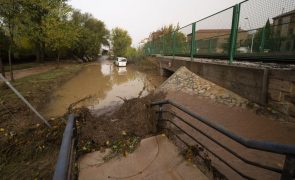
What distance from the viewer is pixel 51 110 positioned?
8.45m

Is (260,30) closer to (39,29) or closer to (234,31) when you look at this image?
(234,31)

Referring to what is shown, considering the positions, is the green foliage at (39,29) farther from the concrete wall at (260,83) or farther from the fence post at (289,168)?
the fence post at (289,168)

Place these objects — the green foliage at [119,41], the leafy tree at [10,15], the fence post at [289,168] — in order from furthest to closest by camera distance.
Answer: the green foliage at [119,41] → the leafy tree at [10,15] → the fence post at [289,168]

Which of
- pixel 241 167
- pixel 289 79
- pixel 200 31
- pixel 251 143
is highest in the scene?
pixel 200 31

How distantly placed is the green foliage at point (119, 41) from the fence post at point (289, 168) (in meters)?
48.5

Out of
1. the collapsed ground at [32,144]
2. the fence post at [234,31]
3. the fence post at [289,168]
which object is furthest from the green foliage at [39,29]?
the fence post at [289,168]

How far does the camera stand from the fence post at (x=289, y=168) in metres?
1.62

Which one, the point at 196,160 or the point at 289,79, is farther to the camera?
the point at 289,79

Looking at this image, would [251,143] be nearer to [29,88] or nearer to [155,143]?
[155,143]

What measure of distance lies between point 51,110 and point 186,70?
271 inches

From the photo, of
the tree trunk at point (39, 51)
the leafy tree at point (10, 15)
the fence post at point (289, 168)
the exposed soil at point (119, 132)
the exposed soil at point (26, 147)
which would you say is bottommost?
the exposed soil at point (26, 147)

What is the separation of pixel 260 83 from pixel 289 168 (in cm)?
438

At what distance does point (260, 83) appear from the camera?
5445mm

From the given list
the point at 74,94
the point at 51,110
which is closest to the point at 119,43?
the point at 74,94
